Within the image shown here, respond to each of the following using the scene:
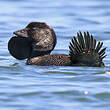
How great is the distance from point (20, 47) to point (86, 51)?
7.12ft

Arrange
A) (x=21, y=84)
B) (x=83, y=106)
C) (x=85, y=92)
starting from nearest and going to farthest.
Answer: (x=83, y=106), (x=85, y=92), (x=21, y=84)

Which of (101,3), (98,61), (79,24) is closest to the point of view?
(98,61)

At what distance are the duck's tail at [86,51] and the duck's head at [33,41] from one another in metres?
1.28

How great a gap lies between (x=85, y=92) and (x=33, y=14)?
13728mm

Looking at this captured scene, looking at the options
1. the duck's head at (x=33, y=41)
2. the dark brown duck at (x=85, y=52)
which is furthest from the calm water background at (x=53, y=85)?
the duck's head at (x=33, y=41)

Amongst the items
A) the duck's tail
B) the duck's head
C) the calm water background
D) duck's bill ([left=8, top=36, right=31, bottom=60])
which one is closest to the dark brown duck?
the duck's tail

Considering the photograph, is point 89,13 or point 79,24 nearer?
point 79,24

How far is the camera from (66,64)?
39.9 feet

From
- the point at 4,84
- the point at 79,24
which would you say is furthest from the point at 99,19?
the point at 4,84

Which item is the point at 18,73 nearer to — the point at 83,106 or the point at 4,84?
the point at 4,84

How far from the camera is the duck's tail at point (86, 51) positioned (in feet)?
38.1

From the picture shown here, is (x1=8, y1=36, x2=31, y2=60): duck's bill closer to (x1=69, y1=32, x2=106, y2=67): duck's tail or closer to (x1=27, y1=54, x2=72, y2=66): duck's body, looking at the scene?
(x1=27, y1=54, x2=72, y2=66): duck's body

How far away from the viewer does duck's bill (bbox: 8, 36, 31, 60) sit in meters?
13.3

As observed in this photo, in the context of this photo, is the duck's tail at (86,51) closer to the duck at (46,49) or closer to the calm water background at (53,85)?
the duck at (46,49)
